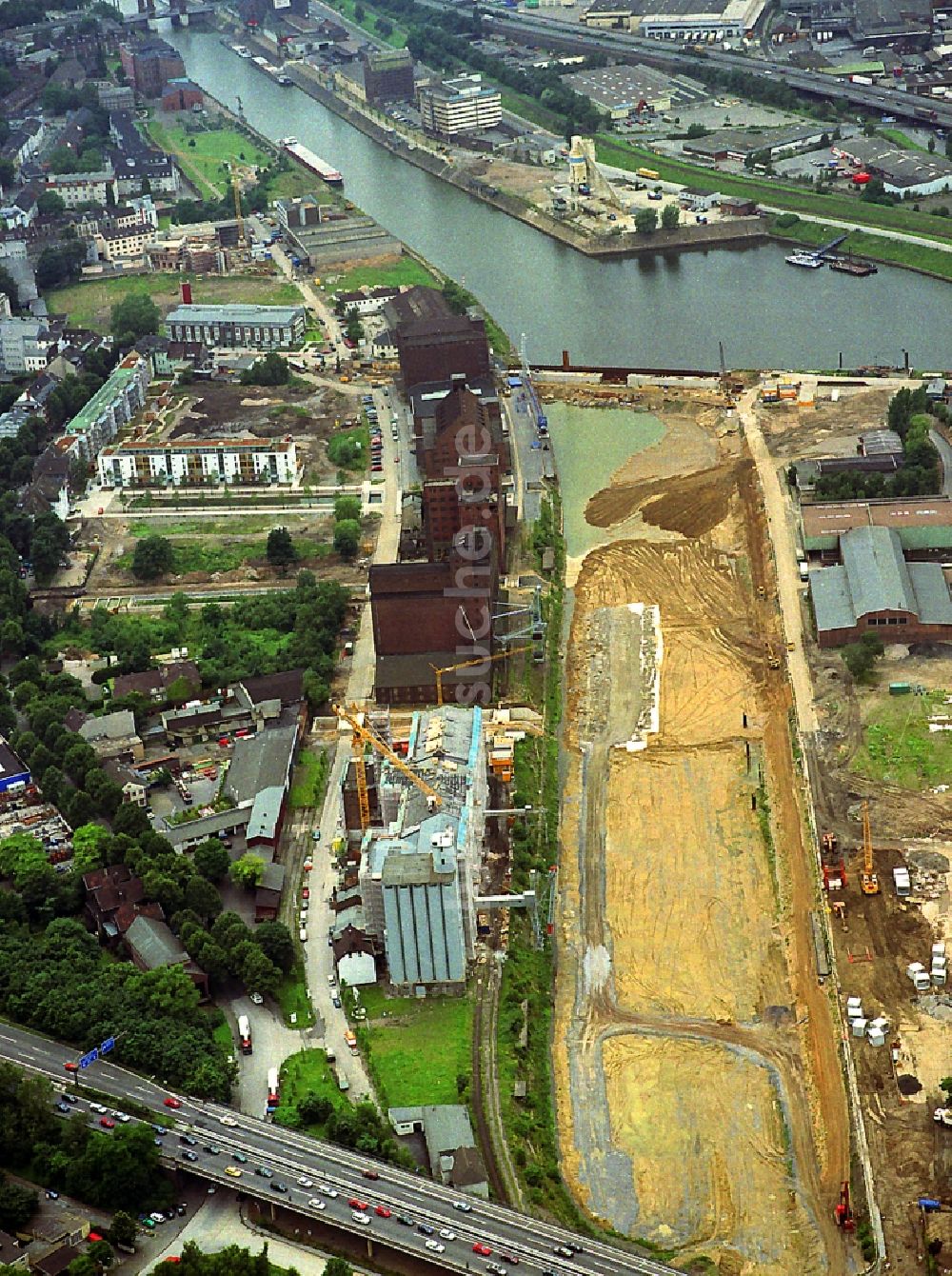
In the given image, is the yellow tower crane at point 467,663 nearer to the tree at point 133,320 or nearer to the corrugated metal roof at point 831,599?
the corrugated metal roof at point 831,599

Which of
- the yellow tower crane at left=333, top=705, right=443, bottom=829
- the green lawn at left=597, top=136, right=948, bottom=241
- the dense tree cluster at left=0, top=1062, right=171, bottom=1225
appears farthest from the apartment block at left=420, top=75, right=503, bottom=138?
the dense tree cluster at left=0, top=1062, right=171, bottom=1225

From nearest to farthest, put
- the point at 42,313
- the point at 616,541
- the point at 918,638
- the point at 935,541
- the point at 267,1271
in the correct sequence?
1. the point at 267,1271
2. the point at 918,638
3. the point at 935,541
4. the point at 616,541
5. the point at 42,313

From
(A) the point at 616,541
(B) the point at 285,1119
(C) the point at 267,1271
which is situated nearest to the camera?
(C) the point at 267,1271

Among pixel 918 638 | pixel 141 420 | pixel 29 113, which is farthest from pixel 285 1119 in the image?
pixel 29 113

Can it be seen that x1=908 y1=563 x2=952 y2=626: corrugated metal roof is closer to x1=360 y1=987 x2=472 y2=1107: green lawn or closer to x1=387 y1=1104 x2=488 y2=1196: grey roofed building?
x1=360 y1=987 x2=472 y2=1107: green lawn

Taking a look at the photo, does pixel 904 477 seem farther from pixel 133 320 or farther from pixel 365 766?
pixel 133 320

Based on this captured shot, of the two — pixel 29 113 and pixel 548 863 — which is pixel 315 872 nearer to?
pixel 548 863

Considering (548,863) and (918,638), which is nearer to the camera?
(548,863)
